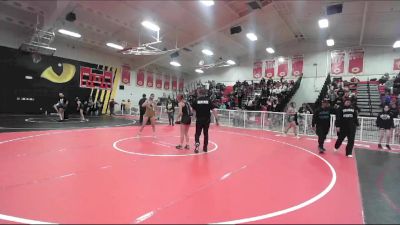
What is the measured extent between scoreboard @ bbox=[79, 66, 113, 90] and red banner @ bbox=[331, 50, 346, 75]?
814 inches

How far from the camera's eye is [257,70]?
27.4m

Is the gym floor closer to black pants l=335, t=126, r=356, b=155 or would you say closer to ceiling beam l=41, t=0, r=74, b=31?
black pants l=335, t=126, r=356, b=155

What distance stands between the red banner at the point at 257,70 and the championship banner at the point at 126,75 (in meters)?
13.3

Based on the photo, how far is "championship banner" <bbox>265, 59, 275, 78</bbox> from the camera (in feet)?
85.6

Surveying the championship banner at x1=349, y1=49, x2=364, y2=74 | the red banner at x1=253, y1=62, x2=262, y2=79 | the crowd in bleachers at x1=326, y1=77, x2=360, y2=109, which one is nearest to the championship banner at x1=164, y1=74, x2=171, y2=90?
the red banner at x1=253, y1=62, x2=262, y2=79

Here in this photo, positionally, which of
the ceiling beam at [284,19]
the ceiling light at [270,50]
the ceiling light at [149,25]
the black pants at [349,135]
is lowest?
the black pants at [349,135]

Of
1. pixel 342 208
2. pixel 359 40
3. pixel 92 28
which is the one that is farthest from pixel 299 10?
pixel 342 208

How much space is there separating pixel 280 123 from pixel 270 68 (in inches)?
559

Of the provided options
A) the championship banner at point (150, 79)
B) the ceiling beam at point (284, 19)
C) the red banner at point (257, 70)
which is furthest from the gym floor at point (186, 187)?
the championship banner at point (150, 79)

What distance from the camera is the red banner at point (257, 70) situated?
27.1 metres

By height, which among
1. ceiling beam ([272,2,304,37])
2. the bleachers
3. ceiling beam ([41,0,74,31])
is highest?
ceiling beam ([272,2,304,37])

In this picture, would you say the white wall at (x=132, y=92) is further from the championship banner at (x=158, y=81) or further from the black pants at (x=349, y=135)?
the black pants at (x=349, y=135)

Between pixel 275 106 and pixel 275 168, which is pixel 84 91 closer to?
pixel 275 106

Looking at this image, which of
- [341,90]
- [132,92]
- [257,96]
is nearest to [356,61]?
[341,90]
